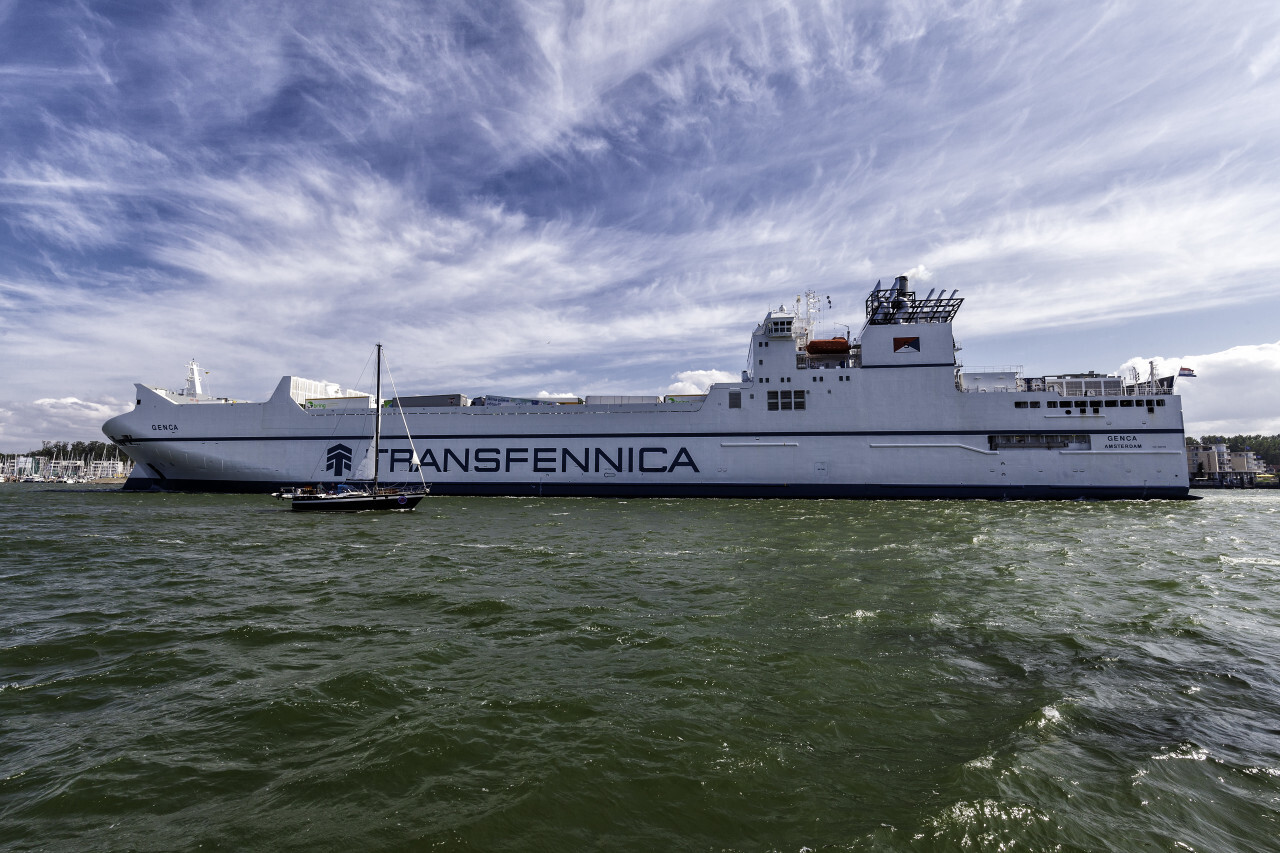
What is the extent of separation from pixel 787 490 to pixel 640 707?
83.0 ft

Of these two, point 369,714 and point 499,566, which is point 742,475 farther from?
point 369,714

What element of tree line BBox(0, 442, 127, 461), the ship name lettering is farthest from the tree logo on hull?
tree line BBox(0, 442, 127, 461)

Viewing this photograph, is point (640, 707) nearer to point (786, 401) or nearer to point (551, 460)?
point (786, 401)

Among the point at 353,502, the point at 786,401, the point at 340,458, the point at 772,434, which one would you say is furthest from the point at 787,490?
the point at 340,458

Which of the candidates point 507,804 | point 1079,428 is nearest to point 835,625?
point 507,804

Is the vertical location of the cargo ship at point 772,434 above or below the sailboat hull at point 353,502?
above

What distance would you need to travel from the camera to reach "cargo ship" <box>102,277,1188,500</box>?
27.0 meters

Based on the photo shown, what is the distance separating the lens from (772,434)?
29156 mm

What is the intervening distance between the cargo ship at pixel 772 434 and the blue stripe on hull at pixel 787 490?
0.26 ft

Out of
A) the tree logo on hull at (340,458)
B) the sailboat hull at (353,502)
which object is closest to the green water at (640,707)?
the sailboat hull at (353,502)

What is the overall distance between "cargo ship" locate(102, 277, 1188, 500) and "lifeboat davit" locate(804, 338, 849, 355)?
0.06 m

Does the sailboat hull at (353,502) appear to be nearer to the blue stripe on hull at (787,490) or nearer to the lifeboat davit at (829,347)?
the blue stripe on hull at (787,490)

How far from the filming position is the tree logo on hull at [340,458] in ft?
104

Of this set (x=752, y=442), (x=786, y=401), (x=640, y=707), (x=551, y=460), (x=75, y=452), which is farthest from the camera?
(x=75, y=452)
